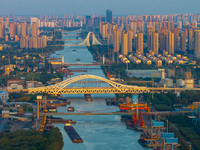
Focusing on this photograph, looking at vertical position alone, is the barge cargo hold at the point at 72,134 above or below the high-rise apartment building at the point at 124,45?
below

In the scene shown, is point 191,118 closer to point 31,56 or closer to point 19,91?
point 19,91

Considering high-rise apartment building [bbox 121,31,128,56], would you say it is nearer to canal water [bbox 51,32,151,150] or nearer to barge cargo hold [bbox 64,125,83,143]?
canal water [bbox 51,32,151,150]

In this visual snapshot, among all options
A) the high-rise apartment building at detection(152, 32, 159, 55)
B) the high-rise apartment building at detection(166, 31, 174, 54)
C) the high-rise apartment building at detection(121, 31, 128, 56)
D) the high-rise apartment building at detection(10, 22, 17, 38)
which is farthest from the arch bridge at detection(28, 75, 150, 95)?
the high-rise apartment building at detection(10, 22, 17, 38)

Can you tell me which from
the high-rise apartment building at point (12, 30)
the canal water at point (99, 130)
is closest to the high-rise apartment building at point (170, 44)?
the canal water at point (99, 130)

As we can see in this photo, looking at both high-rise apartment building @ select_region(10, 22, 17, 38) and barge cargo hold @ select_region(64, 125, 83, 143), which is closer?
barge cargo hold @ select_region(64, 125, 83, 143)

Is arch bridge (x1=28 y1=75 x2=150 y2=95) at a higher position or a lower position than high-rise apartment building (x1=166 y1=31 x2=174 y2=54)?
lower

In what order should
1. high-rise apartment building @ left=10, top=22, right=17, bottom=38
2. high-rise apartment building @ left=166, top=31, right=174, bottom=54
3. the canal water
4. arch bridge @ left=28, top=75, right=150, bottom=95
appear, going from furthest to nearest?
high-rise apartment building @ left=10, top=22, right=17, bottom=38 → high-rise apartment building @ left=166, top=31, right=174, bottom=54 → arch bridge @ left=28, top=75, right=150, bottom=95 → the canal water

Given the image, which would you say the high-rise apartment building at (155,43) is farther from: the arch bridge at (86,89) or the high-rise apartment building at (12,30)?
the high-rise apartment building at (12,30)

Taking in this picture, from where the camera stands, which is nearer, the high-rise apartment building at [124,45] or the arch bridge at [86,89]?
the arch bridge at [86,89]

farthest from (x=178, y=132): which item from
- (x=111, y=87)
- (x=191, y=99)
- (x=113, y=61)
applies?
(x=113, y=61)
